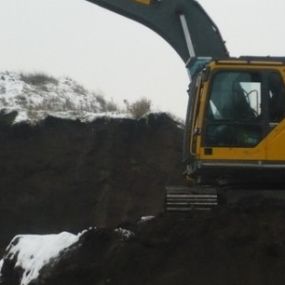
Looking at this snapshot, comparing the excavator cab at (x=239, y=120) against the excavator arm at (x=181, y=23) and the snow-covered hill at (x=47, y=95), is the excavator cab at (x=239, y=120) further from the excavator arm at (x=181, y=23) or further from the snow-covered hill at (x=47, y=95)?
the snow-covered hill at (x=47, y=95)

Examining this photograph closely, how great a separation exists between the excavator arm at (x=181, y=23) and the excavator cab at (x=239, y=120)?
1.74 m

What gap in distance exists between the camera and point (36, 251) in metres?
10.3

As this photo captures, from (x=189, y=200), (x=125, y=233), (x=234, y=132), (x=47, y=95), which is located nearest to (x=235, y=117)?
(x=234, y=132)

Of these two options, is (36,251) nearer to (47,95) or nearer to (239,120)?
(239,120)

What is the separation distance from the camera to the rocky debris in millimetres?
8531

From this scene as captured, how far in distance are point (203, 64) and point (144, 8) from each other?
1.77 metres

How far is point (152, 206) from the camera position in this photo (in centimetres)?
2052

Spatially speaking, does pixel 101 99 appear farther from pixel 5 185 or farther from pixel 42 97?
pixel 5 185

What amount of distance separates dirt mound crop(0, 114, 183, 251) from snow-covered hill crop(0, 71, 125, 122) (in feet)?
12.4

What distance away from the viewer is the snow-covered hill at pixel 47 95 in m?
27.0

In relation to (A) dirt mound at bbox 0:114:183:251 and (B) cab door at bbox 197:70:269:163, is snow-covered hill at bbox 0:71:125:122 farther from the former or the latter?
(B) cab door at bbox 197:70:269:163

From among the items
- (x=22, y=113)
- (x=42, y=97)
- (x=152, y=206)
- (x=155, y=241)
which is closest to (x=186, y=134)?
(x=155, y=241)

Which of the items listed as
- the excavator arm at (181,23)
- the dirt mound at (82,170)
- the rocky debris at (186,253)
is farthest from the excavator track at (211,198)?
the dirt mound at (82,170)

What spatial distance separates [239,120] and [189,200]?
121 centimetres
